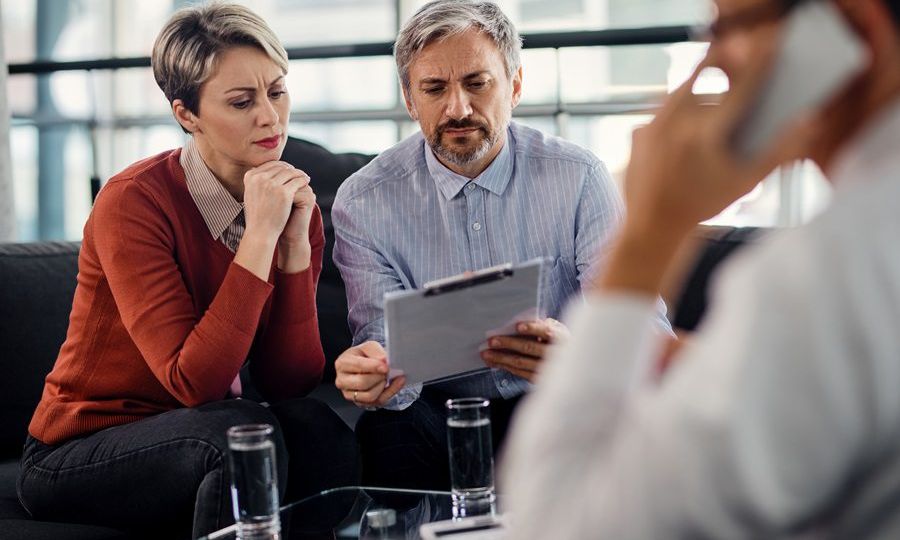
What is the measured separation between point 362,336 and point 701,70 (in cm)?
148

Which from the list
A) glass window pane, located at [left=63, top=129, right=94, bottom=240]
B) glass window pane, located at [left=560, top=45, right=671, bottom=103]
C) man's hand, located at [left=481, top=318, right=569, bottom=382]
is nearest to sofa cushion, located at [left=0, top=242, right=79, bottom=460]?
man's hand, located at [left=481, top=318, right=569, bottom=382]

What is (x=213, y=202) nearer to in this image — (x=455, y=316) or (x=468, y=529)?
(x=455, y=316)

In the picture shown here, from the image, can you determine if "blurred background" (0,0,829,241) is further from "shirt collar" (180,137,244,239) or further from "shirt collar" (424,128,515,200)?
"shirt collar" (180,137,244,239)

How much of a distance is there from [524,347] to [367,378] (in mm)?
264

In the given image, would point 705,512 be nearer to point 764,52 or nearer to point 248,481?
point 764,52

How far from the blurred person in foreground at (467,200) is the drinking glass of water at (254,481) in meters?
0.60

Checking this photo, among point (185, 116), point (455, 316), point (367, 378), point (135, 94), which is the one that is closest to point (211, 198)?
point (185, 116)

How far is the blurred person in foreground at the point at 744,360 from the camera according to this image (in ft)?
1.74

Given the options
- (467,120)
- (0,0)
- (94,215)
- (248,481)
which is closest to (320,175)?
(467,120)

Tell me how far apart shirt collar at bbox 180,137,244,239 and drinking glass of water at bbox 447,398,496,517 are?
25.3 inches

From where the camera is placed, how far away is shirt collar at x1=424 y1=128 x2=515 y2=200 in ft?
7.09

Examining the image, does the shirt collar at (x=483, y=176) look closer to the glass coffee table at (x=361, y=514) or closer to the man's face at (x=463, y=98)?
the man's face at (x=463, y=98)

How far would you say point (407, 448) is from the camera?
1986 millimetres

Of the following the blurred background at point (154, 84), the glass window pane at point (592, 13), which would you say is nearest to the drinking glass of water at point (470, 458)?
the blurred background at point (154, 84)
